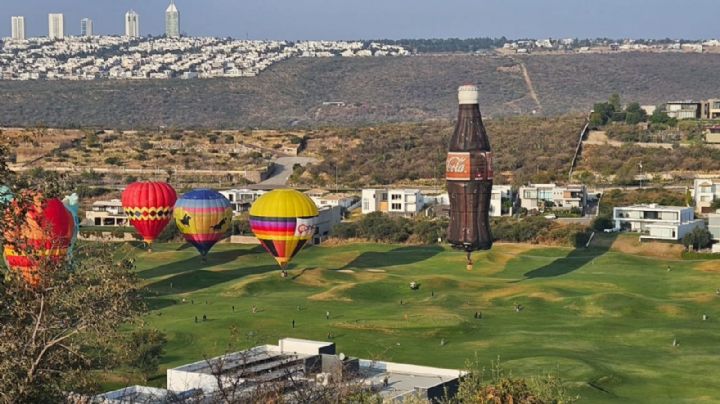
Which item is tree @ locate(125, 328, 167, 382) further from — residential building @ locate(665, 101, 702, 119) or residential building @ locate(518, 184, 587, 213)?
residential building @ locate(665, 101, 702, 119)

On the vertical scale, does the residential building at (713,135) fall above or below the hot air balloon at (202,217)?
above

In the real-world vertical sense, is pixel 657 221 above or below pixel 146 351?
above

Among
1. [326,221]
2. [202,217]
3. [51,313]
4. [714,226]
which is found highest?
[51,313]

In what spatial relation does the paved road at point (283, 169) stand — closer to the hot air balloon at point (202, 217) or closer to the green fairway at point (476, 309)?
the green fairway at point (476, 309)

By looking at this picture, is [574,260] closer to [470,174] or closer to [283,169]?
[470,174]

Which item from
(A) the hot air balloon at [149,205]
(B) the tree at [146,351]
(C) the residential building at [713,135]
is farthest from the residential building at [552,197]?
(B) the tree at [146,351]

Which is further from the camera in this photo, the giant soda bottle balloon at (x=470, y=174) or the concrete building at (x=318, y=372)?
the giant soda bottle balloon at (x=470, y=174)

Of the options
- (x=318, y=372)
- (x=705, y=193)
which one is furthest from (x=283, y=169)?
(x=318, y=372)
